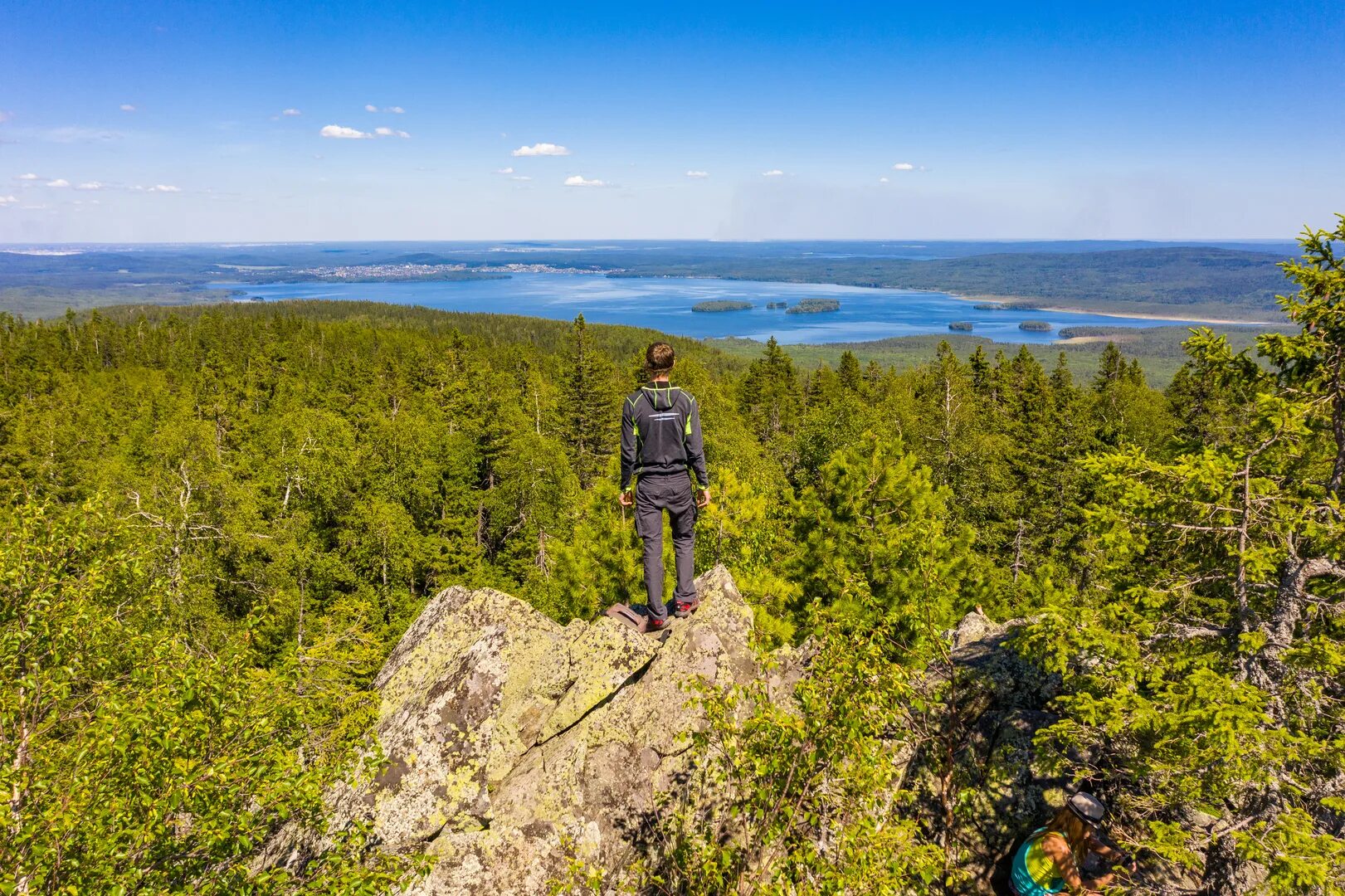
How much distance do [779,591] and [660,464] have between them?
Answer: 1121cm

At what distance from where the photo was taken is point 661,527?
7703 mm

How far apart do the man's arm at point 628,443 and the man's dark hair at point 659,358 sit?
0.51m

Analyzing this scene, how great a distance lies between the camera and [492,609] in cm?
910

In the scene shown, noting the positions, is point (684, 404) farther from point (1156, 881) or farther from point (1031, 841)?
point (1156, 881)

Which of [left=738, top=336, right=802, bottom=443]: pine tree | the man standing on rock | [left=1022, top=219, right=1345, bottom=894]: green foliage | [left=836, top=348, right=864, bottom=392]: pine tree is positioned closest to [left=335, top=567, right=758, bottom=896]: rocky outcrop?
the man standing on rock

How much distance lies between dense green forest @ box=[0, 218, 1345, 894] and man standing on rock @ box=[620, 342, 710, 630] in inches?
94.6

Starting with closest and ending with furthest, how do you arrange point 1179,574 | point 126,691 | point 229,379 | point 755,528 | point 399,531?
1. point 126,691
2. point 1179,574
3. point 755,528
4. point 399,531
5. point 229,379

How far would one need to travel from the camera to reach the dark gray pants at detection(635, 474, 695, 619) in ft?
25.7

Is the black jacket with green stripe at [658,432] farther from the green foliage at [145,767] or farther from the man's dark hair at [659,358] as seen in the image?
the green foliage at [145,767]

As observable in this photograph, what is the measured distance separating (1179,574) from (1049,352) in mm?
223920

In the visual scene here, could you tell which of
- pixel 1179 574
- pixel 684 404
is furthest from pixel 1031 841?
pixel 684 404

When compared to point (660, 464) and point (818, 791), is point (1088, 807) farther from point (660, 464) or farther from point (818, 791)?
point (660, 464)

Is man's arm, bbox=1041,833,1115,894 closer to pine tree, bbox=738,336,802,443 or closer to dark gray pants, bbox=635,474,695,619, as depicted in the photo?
dark gray pants, bbox=635,474,695,619

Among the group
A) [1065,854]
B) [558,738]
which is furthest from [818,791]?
[1065,854]
